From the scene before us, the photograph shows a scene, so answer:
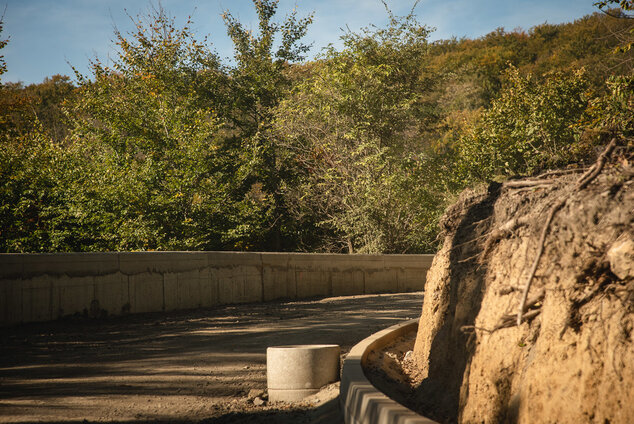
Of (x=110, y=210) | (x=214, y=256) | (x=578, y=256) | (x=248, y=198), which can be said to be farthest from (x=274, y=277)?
(x=578, y=256)

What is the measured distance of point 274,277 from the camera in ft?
53.2

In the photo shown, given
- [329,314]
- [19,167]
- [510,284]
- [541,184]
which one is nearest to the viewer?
[510,284]

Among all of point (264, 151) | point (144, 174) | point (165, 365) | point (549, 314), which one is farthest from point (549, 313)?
point (264, 151)

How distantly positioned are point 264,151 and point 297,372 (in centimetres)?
2009

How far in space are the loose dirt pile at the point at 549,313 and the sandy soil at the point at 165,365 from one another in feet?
5.55

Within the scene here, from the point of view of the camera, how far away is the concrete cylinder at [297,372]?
6.53 meters

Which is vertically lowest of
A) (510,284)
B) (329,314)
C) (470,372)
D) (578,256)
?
(329,314)

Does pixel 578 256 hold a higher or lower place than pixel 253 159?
lower

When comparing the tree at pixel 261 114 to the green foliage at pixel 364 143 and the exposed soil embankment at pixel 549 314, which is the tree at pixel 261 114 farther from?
the exposed soil embankment at pixel 549 314

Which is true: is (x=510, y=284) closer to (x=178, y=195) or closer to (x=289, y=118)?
(x=178, y=195)

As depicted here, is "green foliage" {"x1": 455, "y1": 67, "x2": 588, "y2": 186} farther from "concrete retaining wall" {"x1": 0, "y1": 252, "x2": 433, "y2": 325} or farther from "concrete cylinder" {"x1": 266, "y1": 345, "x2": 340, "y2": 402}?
"concrete cylinder" {"x1": 266, "y1": 345, "x2": 340, "y2": 402}

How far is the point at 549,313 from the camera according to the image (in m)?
3.43

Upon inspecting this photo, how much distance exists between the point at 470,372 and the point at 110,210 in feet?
57.6

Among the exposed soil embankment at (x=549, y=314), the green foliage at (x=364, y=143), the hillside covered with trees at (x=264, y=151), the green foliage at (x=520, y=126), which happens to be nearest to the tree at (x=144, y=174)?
the hillside covered with trees at (x=264, y=151)
